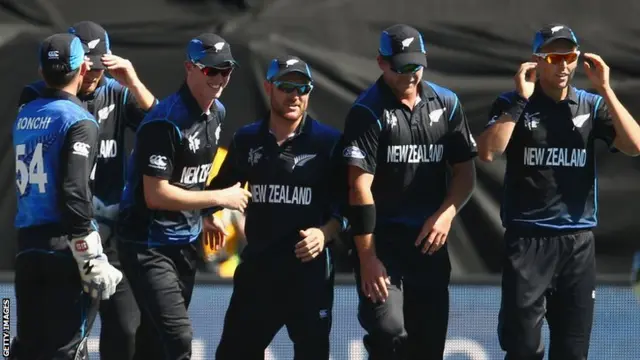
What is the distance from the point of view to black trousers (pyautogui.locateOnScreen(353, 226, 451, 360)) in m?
5.63

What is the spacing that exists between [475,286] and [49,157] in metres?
3.27

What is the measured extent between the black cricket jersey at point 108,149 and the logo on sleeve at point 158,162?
65cm

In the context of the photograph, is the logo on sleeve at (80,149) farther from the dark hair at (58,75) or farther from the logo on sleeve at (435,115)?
the logo on sleeve at (435,115)

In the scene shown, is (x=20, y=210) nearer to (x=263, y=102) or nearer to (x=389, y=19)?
(x=263, y=102)

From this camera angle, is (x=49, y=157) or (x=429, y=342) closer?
(x=49, y=157)

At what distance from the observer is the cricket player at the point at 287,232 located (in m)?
5.53

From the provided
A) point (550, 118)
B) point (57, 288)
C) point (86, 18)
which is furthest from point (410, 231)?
point (86, 18)

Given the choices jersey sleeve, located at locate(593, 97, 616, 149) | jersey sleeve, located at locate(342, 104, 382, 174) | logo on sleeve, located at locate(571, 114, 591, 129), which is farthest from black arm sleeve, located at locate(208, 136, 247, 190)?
jersey sleeve, located at locate(593, 97, 616, 149)

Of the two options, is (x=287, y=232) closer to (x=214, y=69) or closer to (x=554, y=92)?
(x=214, y=69)

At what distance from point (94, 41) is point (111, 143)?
1.77ft

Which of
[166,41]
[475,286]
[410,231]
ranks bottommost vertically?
[475,286]

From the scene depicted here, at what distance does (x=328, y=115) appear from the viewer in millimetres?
7516

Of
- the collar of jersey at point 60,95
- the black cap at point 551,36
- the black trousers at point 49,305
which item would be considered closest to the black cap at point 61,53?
the collar of jersey at point 60,95

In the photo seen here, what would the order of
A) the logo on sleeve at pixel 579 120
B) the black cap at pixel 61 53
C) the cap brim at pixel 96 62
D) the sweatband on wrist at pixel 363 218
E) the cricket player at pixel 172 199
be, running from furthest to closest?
1. the cap brim at pixel 96 62
2. the logo on sleeve at pixel 579 120
3. the cricket player at pixel 172 199
4. the sweatband on wrist at pixel 363 218
5. the black cap at pixel 61 53
